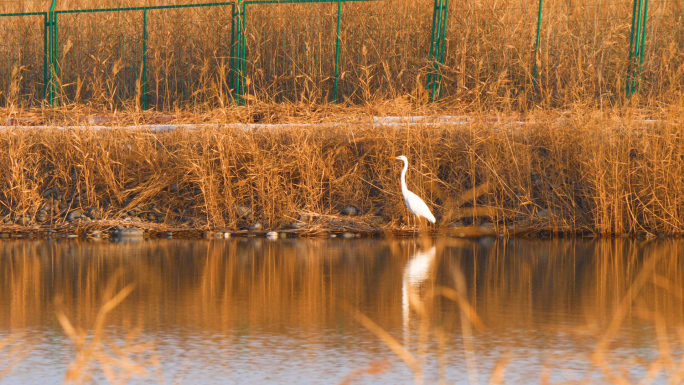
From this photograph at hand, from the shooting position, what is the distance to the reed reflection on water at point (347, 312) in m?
5.25

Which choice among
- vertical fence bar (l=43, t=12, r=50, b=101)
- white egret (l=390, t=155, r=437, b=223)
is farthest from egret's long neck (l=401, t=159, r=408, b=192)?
vertical fence bar (l=43, t=12, r=50, b=101)

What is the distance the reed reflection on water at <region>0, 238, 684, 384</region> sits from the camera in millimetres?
5246

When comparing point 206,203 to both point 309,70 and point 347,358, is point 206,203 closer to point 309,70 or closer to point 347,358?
point 309,70

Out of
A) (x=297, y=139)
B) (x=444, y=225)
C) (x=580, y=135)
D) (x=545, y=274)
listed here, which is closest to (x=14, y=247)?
(x=297, y=139)

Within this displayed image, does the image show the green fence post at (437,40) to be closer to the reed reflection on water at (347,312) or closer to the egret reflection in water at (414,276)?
the reed reflection on water at (347,312)

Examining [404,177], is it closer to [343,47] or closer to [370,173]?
[370,173]

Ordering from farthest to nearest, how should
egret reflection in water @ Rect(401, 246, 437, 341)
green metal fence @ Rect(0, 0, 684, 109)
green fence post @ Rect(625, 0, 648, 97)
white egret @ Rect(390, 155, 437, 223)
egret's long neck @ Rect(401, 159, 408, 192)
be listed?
green metal fence @ Rect(0, 0, 684, 109) < green fence post @ Rect(625, 0, 648, 97) < egret's long neck @ Rect(401, 159, 408, 192) < white egret @ Rect(390, 155, 437, 223) < egret reflection in water @ Rect(401, 246, 437, 341)

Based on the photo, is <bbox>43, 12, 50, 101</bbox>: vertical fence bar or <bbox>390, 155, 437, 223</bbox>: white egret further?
<bbox>43, 12, 50, 101</bbox>: vertical fence bar

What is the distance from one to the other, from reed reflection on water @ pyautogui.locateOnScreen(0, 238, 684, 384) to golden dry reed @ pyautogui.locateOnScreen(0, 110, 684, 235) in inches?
42.3

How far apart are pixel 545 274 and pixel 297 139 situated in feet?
16.1

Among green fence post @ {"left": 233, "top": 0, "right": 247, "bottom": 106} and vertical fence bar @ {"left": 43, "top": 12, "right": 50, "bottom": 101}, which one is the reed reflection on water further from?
vertical fence bar @ {"left": 43, "top": 12, "right": 50, "bottom": 101}

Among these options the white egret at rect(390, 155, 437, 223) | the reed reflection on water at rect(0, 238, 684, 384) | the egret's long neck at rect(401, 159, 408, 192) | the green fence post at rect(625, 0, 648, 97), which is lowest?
the reed reflection on water at rect(0, 238, 684, 384)

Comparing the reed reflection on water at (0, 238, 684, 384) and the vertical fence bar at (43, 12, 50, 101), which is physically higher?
the vertical fence bar at (43, 12, 50, 101)

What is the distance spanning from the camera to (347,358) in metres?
5.46
